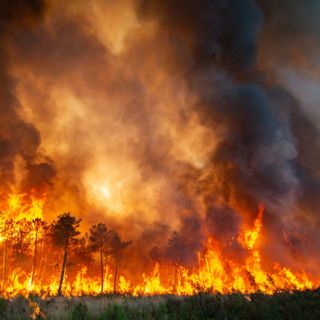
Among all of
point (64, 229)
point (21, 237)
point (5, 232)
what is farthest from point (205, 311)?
point (21, 237)

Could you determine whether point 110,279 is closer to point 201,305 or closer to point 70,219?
point 70,219

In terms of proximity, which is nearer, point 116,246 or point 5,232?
point 5,232

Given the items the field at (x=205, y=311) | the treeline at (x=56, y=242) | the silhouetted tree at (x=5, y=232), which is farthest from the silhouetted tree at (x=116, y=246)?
the field at (x=205, y=311)

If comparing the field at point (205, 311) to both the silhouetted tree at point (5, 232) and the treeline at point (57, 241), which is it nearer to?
the treeline at point (57, 241)

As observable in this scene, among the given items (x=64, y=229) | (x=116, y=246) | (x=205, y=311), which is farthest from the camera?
(x=116, y=246)

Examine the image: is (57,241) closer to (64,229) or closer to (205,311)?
(64,229)

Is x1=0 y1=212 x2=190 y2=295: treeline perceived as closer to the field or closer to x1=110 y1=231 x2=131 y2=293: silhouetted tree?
x1=110 y1=231 x2=131 y2=293: silhouetted tree

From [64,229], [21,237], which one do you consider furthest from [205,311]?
[21,237]

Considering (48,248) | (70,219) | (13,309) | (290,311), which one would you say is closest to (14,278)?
(48,248)

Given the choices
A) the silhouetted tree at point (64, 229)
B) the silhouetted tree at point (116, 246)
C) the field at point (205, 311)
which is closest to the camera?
the field at point (205, 311)

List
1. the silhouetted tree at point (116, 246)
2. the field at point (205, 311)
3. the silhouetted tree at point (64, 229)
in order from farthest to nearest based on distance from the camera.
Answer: the silhouetted tree at point (116, 246), the silhouetted tree at point (64, 229), the field at point (205, 311)

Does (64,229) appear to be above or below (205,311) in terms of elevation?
above

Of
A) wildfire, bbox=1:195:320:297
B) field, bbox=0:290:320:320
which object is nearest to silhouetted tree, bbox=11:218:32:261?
wildfire, bbox=1:195:320:297

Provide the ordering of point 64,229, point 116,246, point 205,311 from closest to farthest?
1. point 205,311
2. point 64,229
3. point 116,246
